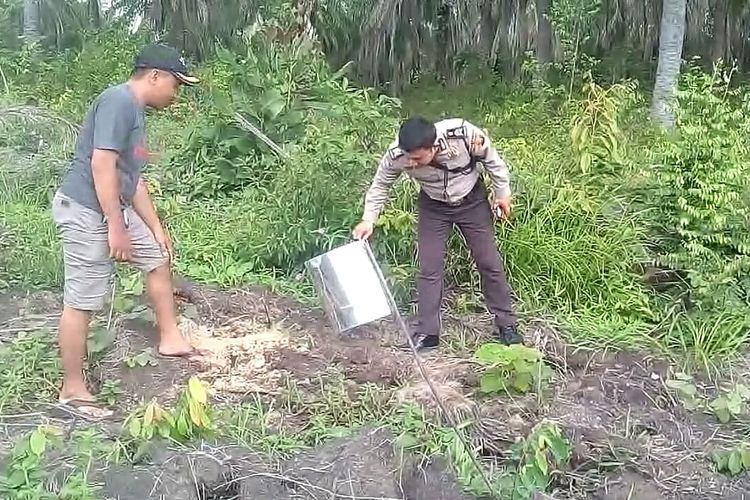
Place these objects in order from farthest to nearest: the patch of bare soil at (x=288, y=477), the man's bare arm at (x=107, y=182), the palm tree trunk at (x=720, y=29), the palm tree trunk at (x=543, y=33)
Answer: the palm tree trunk at (x=720, y=29) → the palm tree trunk at (x=543, y=33) → the man's bare arm at (x=107, y=182) → the patch of bare soil at (x=288, y=477)

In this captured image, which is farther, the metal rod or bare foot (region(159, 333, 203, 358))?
bare foot (region(159, 333, 203, 358))

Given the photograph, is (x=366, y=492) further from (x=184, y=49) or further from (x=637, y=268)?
(x=184, y=49)

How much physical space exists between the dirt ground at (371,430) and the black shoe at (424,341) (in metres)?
0.10

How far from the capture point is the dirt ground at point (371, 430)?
322 cm

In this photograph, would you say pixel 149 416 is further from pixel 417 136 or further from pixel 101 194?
pixel 417 136

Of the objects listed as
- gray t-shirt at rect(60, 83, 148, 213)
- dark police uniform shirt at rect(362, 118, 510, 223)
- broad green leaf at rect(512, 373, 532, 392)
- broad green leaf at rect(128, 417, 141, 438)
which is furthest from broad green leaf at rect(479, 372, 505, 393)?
gray t-shirt at rect(60, 83, 148, 213)

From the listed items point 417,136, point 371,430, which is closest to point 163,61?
point 417,136

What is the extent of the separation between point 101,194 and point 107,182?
0.05 metres

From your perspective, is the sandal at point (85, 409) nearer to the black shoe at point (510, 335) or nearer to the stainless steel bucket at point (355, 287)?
Answer: the stainless steel bucket at point (355, 287)

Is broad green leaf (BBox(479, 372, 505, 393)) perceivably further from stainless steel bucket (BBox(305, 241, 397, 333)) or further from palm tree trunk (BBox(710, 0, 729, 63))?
palm tree trunk (BBox(710, 0, 729, 63))

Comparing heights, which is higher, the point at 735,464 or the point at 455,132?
the point at 455,132

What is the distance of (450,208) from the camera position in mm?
4402

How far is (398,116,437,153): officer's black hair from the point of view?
3.92m

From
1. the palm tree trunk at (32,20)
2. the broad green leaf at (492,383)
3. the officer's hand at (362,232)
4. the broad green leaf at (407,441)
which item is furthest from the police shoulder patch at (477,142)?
the palm tree trunk at (32,20)
